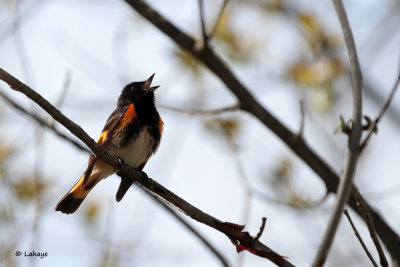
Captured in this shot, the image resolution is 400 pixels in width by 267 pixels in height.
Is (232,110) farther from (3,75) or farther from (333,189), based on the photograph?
(3,75)

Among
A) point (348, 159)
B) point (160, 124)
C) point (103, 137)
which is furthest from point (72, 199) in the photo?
point (348, 159)

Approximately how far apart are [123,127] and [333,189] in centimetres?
175

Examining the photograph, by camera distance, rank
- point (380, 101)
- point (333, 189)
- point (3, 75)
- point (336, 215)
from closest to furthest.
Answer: point (336, 215), point (3, 75), point (333, 189), point (380, 101)

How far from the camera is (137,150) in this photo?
4.10 meters

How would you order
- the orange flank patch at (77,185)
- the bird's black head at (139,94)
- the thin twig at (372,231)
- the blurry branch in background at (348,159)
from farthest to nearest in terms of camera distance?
1. the bird's black head at (139,94)
2. the orange flank patch at (77,185)
3. the thin twig at (372,231)
4. the blurry branch in background at (348,159)

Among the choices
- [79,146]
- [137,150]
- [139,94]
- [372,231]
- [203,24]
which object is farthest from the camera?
[139,94]

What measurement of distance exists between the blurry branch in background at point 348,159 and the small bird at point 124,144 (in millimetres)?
2307

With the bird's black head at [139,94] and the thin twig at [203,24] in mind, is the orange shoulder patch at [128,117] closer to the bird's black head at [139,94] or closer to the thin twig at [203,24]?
the bird's black head at [139,94]

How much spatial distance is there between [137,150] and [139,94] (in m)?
0.71

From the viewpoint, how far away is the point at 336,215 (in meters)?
1.60

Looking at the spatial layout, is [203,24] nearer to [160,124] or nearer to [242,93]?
[242,93]

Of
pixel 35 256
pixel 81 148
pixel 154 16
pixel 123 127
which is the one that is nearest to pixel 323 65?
pixel 154 16

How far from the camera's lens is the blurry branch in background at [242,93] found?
4098 mm

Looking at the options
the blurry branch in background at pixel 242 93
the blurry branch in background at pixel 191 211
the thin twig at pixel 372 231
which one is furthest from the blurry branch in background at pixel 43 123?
the thin twig at pixel 372 231
